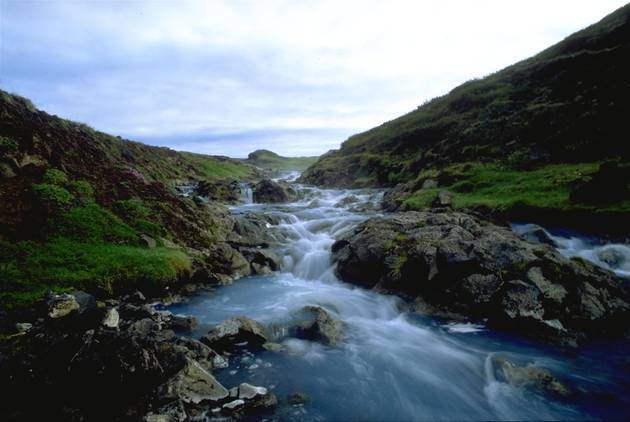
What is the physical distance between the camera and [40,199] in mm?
15359

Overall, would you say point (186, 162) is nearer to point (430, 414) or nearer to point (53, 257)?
point (53, 257)

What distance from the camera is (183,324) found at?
12.1 m

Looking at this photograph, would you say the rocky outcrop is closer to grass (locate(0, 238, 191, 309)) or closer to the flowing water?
the flowing water

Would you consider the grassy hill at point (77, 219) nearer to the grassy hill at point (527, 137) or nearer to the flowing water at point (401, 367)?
the flowing water at point (401, 367)

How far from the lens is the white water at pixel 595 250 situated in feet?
51.1

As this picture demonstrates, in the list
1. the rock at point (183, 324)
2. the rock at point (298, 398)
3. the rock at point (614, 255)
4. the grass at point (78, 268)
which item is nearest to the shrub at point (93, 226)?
the grass at point (78, 268)

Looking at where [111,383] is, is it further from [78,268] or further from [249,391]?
[78,268]

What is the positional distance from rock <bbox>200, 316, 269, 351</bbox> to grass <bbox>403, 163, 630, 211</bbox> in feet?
65.0

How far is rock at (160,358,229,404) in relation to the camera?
7.47 metres

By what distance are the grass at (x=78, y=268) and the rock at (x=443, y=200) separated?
19722mm

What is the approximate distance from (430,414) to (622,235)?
1611cm

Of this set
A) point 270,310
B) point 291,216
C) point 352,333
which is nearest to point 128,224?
point 270,310

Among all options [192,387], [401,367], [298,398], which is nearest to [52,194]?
[192,387]

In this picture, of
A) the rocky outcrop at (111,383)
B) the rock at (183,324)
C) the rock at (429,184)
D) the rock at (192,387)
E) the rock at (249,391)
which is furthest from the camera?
the rock at (429,184)
